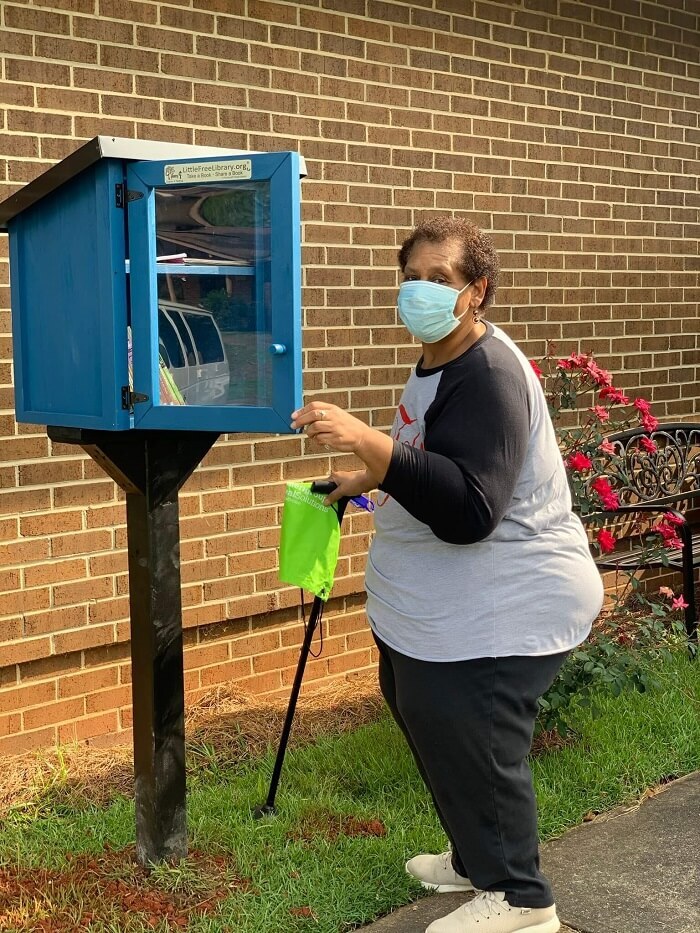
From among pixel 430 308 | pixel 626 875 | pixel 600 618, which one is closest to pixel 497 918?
pixel 626 875

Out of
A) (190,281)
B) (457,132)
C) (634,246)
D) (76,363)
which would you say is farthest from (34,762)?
(634,246)

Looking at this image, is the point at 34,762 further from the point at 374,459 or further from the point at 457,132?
the point at 457,132

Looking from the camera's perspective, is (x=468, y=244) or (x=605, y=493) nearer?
(x=468, y=244)

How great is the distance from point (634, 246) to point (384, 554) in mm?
4051

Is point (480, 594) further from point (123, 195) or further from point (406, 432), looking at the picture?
point (123, 195)

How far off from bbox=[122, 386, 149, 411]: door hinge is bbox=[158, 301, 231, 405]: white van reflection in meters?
0.10

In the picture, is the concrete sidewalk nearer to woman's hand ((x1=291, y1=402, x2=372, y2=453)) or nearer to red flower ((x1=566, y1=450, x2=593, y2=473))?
red flower ((x1=566, y1=450, x2=593, y2=473))

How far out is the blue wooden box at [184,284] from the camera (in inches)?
114

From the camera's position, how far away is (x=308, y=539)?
344cm

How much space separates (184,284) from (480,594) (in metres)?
1.06

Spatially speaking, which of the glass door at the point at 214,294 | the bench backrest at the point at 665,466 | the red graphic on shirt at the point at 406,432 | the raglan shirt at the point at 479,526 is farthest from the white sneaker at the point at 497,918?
the bench backrest at the point at 665,466

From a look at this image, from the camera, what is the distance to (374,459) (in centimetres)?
277

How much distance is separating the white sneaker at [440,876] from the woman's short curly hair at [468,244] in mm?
1616

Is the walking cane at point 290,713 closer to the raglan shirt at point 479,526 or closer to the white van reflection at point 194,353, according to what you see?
the raglan shirt at point 479,526
